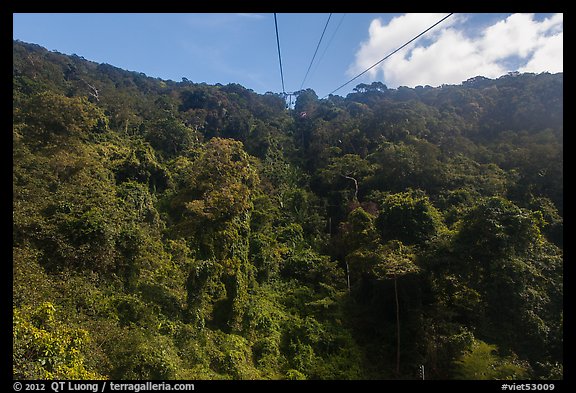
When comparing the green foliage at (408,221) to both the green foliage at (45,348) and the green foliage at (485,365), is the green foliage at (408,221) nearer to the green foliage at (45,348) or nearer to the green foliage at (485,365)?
the green foliage at (485,365)

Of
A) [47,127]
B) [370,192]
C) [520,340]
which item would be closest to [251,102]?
[370,192]

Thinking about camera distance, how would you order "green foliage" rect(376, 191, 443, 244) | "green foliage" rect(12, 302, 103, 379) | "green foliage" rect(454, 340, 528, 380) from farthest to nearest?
"green foliage" rect(376, 191, 443, 244), "green foliage" rect(454, 340, 528, 380), "green foliage" rect(12, 302, 103, 379)

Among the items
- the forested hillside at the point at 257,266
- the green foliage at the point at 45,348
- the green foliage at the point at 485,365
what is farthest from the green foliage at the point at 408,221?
the green foliage at the point at 45,348

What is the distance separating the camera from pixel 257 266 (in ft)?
55.4

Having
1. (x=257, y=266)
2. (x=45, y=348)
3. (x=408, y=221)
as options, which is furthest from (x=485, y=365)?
(x=45, y=348)

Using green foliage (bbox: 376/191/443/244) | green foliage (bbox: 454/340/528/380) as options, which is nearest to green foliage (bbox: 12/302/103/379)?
green foliage (bbox: 454/340/528/380)

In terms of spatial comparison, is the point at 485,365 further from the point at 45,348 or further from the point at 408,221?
the point at 45,348

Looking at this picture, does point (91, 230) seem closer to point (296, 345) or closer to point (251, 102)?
point (296, 345)

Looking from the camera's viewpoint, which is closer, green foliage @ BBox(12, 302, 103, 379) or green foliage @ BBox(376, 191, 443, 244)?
green foliage @ BBox(12, 302, 103, 379)

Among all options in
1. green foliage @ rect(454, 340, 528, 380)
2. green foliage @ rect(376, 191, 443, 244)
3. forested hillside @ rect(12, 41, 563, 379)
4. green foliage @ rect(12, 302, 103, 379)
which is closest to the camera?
green foliage @ rect(12, 302, 103, 379)

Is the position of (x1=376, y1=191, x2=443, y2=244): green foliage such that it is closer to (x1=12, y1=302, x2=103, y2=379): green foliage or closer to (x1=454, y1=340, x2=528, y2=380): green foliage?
(x1=454, y1=340, x2=528, y2=380): green foliage

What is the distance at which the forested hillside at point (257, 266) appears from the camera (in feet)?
27.9

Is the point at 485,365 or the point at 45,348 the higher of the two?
the point at 45,348

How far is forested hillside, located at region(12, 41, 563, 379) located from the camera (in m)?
8.49
